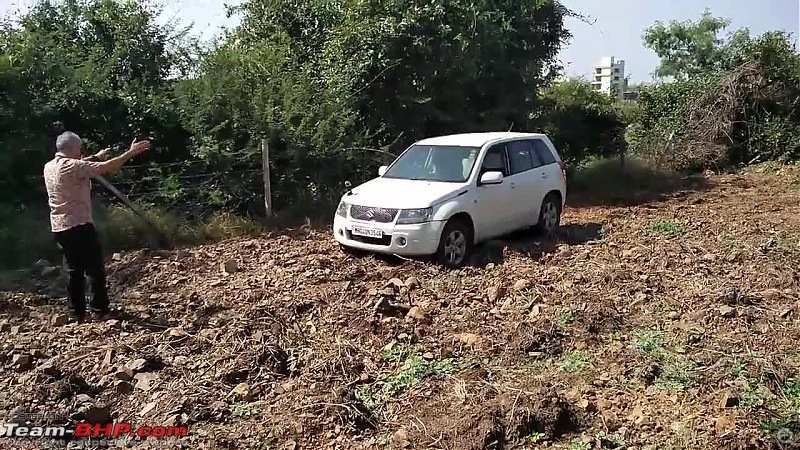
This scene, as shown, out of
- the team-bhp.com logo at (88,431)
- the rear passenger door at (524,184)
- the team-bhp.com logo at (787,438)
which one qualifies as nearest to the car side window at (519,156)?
the rear passenger door at (524,184)

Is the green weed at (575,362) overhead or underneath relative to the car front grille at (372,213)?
underneath

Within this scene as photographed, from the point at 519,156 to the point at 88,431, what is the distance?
7338mm

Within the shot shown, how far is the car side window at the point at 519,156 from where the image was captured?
1056cm

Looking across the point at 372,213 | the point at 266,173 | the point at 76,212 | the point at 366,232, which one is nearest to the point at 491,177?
the point at 372,213

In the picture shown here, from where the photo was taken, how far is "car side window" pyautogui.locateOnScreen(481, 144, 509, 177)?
9.98 m

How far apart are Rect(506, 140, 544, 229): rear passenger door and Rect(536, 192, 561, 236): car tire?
182 mm

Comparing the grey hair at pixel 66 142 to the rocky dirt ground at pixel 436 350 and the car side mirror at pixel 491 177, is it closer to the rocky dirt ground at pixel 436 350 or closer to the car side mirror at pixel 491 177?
the rocky dirt ground at pixel 436 350

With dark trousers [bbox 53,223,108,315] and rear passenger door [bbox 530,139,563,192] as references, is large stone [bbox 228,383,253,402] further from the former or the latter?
rear passenger door [bbox 530,139,563,192]

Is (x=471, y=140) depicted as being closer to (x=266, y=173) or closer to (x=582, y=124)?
(x=266, y=173)

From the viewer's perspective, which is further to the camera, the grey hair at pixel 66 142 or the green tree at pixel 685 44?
the green tree at pixel 685 44

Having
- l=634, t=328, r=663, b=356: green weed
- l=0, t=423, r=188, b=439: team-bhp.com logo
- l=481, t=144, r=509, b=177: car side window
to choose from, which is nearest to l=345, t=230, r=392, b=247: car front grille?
l=481, t=144, r=509, b=177: car side window

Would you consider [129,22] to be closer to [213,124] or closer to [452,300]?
[213,124]

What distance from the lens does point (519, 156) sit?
1077 centimetres

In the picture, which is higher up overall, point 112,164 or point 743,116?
point 743,116
